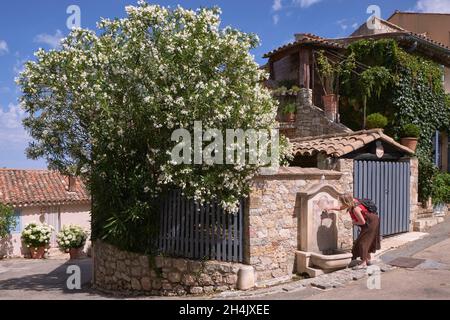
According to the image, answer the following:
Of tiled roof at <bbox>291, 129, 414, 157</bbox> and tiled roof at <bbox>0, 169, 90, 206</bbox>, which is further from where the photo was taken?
tiled roof at <bbox>0, 169, 90, 206</bbox>

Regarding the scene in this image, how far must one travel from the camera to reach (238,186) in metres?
8.13

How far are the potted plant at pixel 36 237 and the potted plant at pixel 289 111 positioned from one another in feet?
41.2

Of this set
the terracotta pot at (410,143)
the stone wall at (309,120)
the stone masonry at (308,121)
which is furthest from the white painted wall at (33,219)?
the terracotta pot at (410,143)

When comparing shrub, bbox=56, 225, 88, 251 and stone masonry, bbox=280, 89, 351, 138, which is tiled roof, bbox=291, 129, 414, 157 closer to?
stone masonry, bbox=280, 89, 351, 138

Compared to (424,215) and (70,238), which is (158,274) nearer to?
(424,215)

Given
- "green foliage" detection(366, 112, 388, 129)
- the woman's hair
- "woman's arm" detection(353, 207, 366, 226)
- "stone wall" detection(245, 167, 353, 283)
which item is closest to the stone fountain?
"stone wall" detection(245, 167, 353, 283)

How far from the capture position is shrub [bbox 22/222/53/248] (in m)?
20.2

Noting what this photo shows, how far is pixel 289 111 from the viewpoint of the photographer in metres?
16.6

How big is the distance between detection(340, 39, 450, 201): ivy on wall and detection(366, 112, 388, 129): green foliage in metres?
0.75

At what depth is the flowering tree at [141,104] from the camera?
8.20 metres

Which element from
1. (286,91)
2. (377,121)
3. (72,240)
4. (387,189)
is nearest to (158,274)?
(387,189)

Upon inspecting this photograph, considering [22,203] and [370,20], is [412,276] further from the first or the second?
[22,203]

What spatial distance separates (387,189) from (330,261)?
369 cm

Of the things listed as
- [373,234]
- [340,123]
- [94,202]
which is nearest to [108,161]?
[94,202]
